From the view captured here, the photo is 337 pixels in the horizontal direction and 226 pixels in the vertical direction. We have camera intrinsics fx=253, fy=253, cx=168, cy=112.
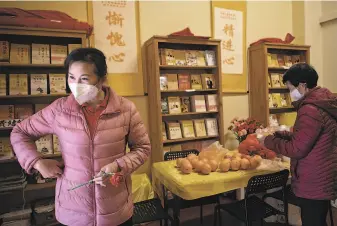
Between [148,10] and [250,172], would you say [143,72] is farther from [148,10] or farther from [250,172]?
[250,172]

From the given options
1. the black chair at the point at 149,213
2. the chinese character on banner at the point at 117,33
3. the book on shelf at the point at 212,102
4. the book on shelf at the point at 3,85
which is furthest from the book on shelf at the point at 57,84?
the book on shelf at the point at 212,102

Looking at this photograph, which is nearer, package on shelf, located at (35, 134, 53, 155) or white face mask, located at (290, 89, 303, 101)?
white face mask, located at (290, 89, 303, 101)

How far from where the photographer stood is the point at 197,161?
1.92 m

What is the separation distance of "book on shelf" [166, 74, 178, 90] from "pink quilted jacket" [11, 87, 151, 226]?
6.50 ft

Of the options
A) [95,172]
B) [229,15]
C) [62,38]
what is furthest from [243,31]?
[95,172]

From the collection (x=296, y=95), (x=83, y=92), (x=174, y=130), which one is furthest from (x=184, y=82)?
(x=83, y=92)

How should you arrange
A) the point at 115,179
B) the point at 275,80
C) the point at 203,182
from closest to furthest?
1. the point at 115,179
2. the point at 203,182
3. the point at 275,80

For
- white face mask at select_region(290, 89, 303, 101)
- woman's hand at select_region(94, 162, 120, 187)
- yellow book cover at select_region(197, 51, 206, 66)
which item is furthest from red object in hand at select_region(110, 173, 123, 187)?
yellow book cover at select_region(197, 51, 206, 66)

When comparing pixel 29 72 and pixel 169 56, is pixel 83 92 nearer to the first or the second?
pixel 29 72

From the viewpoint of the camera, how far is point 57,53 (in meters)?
2.57

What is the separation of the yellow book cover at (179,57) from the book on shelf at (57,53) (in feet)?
4.24

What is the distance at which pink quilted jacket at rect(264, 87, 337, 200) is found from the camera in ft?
5.13

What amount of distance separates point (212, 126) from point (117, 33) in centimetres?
170

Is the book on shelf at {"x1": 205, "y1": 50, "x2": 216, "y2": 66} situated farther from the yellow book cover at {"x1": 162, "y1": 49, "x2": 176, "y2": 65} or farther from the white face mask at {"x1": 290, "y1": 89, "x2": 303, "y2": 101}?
the white face mask at {"x1": 290, "y1": 89, "x2": 303, "y2": 101}
